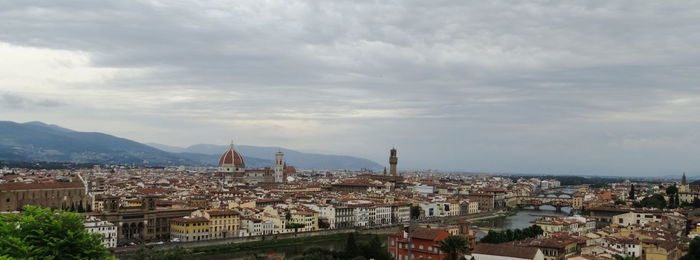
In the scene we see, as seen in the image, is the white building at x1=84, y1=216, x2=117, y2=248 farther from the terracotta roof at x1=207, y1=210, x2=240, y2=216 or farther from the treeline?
the treeline

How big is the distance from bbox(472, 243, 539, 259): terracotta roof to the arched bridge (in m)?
63.0

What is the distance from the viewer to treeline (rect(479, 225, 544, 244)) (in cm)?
3547

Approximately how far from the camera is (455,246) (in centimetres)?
2494

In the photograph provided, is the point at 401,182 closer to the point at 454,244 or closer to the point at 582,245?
the point at 582,245

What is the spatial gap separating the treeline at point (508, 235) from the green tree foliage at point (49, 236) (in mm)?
25297

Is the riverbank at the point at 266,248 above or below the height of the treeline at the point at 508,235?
below

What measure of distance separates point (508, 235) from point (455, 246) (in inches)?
531

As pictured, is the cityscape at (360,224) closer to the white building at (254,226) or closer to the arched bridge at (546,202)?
the white building at (254,226)

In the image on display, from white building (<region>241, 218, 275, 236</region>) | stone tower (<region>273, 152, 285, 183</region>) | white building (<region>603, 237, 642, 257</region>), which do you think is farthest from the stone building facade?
stone tower (<region>273, 152, 285, 183</region>)

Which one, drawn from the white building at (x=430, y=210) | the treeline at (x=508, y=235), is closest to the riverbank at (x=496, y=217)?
the white building at (x=430, y=210)

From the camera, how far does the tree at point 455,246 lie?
81.6ft

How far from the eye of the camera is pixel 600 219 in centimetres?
5684

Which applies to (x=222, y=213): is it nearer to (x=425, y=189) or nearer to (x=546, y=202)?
(x=425, y=189)

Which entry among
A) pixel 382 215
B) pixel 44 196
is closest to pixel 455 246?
pixel 382 215
